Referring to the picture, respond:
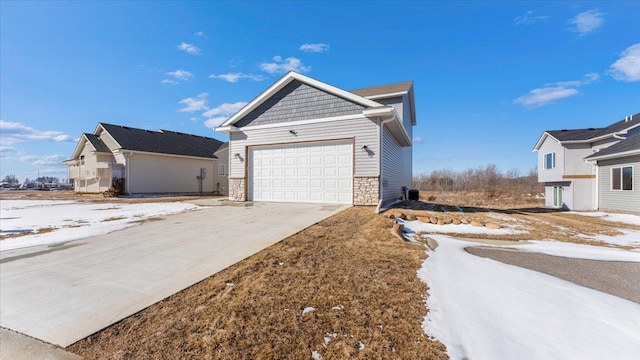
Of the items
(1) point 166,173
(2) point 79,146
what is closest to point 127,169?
(1) point 166,173

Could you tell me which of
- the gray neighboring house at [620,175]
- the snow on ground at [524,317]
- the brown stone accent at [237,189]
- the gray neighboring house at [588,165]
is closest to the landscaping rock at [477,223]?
the snow on ground at [524,317]

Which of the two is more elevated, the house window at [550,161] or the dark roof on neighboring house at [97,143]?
the dark roof on neighboring house at [97,143]

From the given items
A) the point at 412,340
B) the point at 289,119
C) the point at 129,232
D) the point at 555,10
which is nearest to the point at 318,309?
the point at 412,340

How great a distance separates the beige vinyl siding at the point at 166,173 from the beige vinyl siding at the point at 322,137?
12.7 meters

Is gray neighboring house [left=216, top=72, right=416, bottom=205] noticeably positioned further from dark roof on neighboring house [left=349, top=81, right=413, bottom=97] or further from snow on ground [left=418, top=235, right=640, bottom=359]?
snow on ground [left=418, top=235, right=640, bottom=359]

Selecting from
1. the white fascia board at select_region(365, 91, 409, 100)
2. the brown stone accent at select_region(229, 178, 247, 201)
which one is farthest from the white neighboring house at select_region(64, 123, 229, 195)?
the white fascia board at select_region(365, 91, 409, 100)

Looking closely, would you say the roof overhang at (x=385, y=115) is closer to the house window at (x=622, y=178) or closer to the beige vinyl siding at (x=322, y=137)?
the beige vinyl siding at (x=322, y=137)

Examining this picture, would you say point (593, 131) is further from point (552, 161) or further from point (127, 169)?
point (127, 169)

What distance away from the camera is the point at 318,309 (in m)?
2.94

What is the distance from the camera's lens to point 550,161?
20.9 m

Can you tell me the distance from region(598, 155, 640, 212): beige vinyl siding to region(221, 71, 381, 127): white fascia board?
14.5 meters

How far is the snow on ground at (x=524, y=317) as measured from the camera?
2.25 m

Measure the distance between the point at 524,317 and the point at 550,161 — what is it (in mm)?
24458

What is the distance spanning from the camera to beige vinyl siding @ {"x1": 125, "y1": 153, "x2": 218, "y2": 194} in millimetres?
20303
